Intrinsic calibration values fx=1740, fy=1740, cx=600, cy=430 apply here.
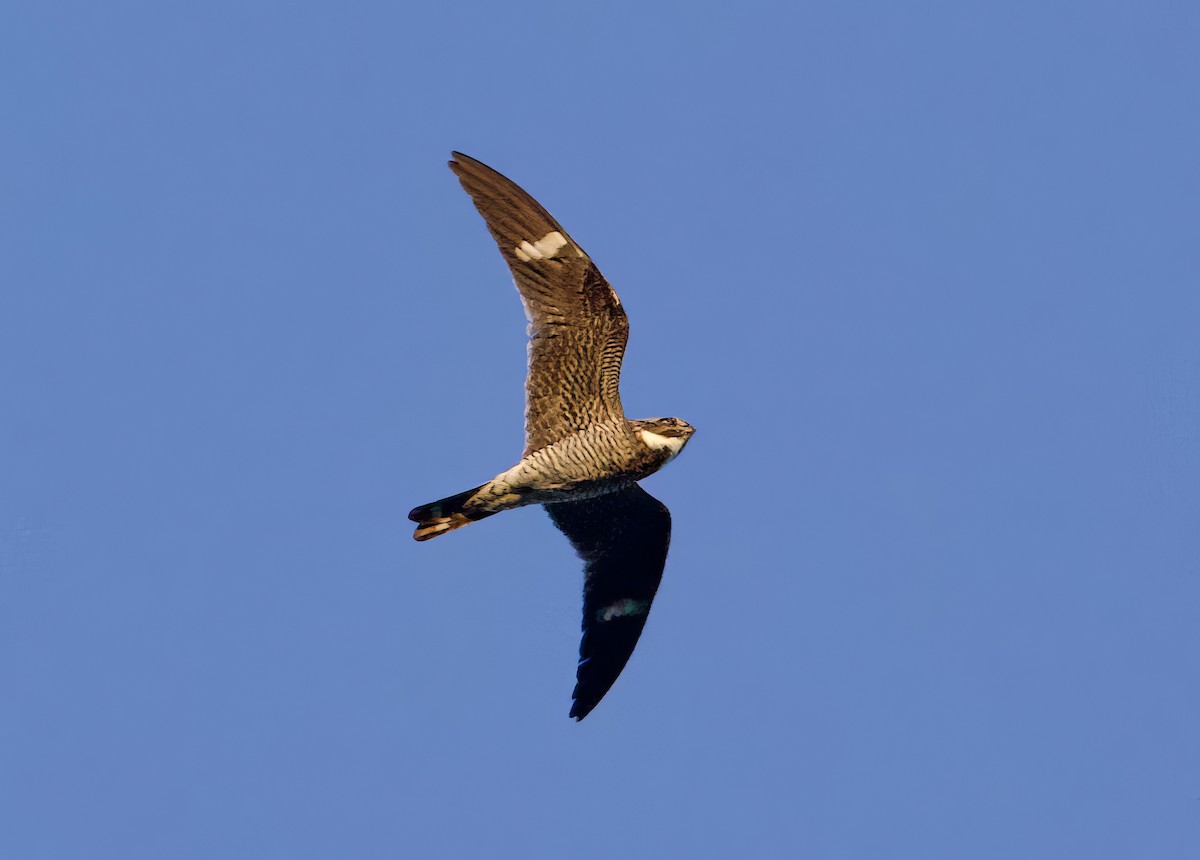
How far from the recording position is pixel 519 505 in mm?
12414

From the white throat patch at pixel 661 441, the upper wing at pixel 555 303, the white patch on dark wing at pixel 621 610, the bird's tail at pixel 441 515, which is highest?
the upper wing at pixel 555 303

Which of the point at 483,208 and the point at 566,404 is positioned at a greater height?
the point at 483,208

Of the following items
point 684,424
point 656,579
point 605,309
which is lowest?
point 656,579

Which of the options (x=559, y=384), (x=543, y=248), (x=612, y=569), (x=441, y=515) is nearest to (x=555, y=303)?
(x=543, y=248)

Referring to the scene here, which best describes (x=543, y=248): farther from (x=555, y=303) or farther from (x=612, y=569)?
(x=612, y=569)

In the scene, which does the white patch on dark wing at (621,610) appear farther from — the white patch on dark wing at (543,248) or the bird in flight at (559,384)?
the white patch on dark wing at (543,248)

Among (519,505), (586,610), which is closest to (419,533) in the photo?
(519,505)

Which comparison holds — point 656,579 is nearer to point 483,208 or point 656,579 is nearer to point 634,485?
point 634,485

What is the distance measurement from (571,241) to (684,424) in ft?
4.95

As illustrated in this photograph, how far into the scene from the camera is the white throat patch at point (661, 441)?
1209 cm

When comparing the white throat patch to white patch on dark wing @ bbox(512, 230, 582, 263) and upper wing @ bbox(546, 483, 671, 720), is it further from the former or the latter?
white patch on dark wing @ bbox(512, 230, 582, 263)

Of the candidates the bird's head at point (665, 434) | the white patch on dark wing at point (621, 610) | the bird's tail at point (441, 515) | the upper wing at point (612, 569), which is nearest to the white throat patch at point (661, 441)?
the bird's head at point (665, 434)

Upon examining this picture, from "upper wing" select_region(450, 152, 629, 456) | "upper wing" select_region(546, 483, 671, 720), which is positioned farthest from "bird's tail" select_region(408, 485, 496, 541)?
"upper wing" select_region(546, 483, 671, 720)

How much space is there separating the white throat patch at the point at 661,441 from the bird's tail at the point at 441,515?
118cm
